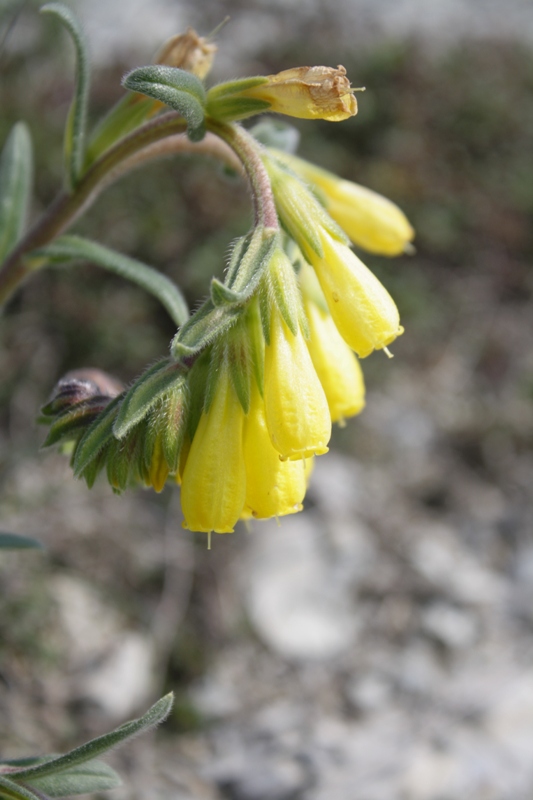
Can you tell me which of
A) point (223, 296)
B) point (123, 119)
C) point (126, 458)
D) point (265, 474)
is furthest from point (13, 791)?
point (123, 119)

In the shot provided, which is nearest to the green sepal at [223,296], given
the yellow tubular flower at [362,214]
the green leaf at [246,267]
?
the green leaf at [246,267]

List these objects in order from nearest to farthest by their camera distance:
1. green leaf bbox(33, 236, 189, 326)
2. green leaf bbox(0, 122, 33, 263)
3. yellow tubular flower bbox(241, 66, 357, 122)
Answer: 1. yellow tubular flower bbox(241, 66, 357, 122)
2. green leaf bbox(33, 236, 189, 326)
3. green leaf bbox(0, 122, 33, 263)

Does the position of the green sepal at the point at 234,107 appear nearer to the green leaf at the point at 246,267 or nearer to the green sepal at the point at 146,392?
the green leaf at the point at 246,267

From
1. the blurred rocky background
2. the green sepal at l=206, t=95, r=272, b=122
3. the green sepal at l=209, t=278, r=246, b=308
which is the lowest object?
the blurred rocky background

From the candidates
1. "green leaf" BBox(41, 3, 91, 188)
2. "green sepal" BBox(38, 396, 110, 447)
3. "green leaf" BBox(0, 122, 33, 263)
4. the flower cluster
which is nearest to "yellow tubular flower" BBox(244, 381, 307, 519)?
the flower cluster

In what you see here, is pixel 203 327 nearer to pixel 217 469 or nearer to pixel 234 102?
pixel 217 469

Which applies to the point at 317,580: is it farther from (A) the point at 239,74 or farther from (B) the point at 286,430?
(A) the point at 239,74

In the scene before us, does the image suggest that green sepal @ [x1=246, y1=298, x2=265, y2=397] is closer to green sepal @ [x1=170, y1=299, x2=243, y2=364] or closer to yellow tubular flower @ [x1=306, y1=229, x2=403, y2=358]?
green sepal @ [x1=170, y1=299, x2=243, y2=364]
